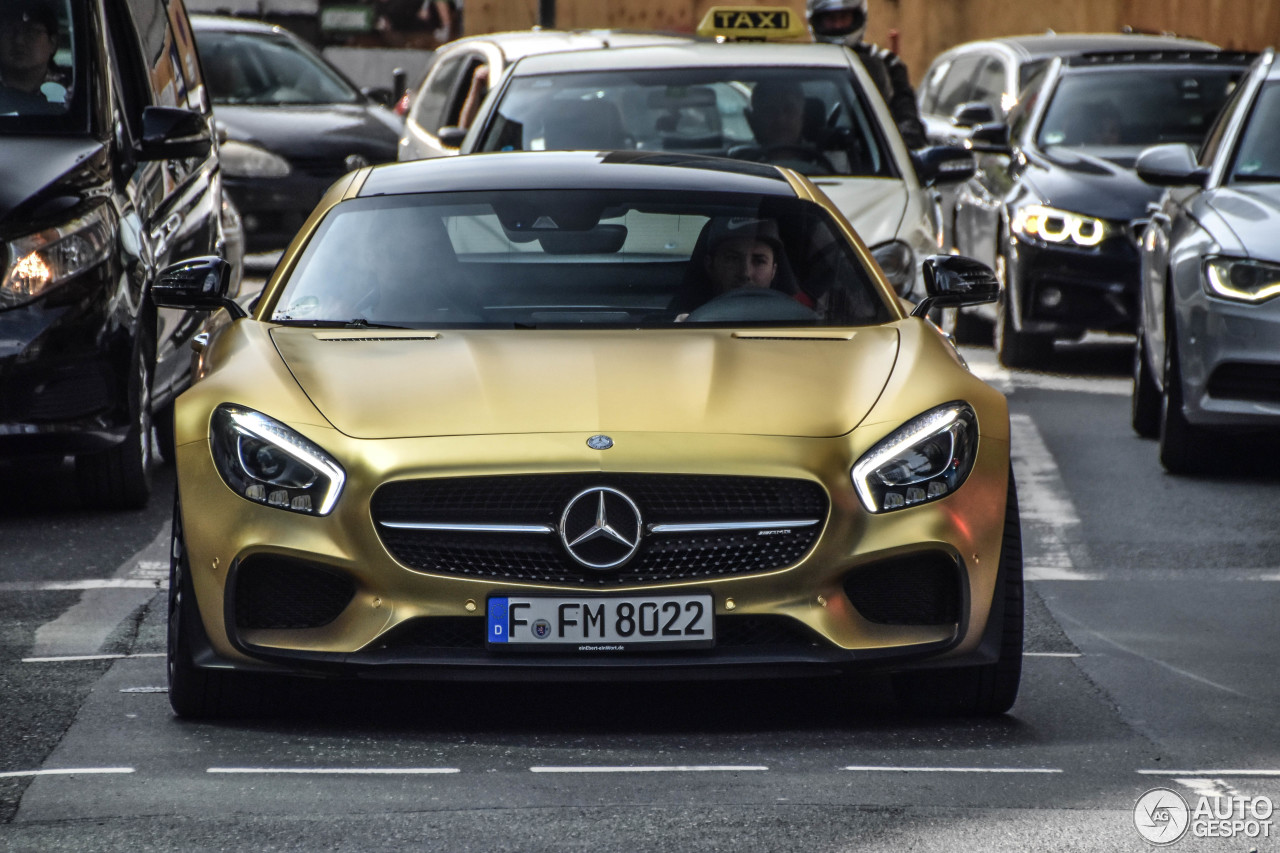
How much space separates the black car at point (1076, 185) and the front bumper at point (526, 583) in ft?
23.5

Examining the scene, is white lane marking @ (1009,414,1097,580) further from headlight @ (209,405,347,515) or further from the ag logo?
headlight @ (209,405,347,515)

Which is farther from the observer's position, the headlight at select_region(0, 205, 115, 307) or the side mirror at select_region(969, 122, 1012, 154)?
the side mirror at select_region(969, 122, 1012, 154)

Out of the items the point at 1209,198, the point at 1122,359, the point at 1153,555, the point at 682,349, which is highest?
the point at 682,349

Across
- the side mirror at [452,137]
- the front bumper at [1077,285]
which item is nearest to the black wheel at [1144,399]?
the front bumper at [1077,285]

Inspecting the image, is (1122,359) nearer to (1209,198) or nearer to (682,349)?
(1209,198)

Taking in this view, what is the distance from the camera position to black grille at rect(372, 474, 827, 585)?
5.24m

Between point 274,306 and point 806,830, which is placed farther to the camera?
point 274,306

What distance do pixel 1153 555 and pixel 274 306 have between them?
321 centimetres

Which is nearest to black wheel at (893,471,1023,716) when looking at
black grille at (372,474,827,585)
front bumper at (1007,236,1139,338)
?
black grille at (372,474,827,585)

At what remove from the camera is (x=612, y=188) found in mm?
6770

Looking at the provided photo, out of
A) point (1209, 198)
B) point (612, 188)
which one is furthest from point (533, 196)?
point (1209, 198)

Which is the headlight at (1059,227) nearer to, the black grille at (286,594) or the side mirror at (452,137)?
the side mirror at (452,137)

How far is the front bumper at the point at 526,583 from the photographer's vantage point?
206 inches

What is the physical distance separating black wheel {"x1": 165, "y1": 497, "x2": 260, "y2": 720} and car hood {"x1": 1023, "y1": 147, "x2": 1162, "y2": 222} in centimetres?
776
